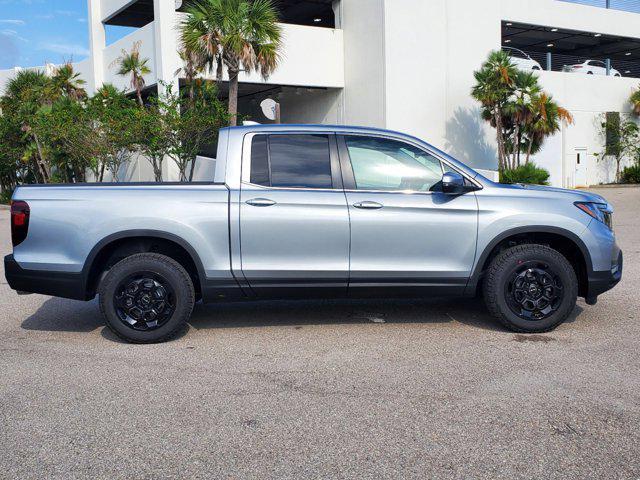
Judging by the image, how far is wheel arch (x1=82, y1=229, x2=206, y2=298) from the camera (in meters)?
5.91

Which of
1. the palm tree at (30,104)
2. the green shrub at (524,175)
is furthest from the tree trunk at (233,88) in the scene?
the palm tree at (30,104)

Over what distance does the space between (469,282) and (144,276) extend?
2.93 metres

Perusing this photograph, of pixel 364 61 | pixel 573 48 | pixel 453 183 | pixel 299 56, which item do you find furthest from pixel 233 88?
pixel 573 48

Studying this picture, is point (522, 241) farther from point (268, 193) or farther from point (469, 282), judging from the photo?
point (268, 193)

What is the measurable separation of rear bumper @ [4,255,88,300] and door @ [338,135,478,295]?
7.91ft

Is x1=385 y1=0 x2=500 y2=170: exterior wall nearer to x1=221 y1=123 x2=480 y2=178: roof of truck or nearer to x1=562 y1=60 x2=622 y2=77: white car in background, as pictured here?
x1=562 y1=60 x2=622 y2=77: white car in background

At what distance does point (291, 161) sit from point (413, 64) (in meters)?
22.3

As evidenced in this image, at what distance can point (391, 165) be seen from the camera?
6266mm

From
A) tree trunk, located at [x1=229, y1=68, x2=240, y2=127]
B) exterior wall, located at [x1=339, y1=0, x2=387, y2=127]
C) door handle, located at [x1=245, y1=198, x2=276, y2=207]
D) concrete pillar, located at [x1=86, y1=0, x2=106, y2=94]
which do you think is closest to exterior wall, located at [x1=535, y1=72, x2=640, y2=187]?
exterior wall, located at [x1=339, y1=0, x2=387, y2=127]

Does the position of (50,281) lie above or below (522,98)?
below

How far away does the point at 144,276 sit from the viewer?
596cm

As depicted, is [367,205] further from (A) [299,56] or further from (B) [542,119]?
(B) [542,119]

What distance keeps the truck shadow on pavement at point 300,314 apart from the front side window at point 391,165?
147 centimetres

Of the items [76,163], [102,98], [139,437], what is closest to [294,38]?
[102,98]
